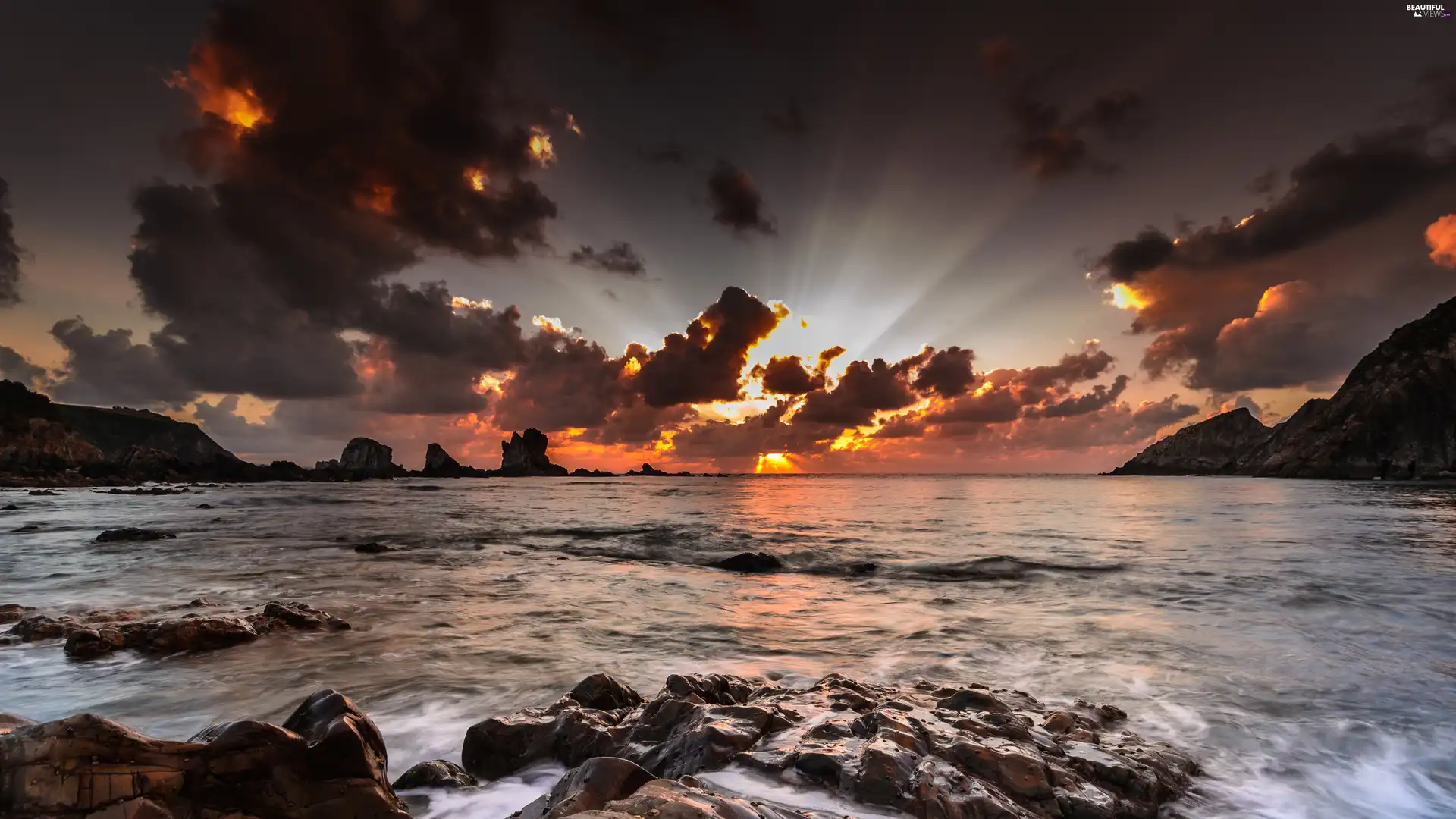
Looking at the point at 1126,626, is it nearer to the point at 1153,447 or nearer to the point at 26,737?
the point at 26,737

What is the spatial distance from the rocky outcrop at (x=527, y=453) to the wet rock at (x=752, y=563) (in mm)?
179036

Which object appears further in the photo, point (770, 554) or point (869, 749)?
point (770, 554)

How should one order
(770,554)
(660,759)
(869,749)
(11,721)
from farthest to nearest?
(770,554)
(660,759)
(869,749)
(11,721)

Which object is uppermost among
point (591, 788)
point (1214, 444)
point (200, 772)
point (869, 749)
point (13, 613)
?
point (1214, 444)

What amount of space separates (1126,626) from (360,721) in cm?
1075

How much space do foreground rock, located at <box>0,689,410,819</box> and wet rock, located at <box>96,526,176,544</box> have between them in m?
24.9

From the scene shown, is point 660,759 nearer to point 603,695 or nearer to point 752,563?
point 603,695

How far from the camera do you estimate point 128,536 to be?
70.3ft

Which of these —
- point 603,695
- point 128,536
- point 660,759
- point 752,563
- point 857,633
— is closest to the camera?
point 660,759

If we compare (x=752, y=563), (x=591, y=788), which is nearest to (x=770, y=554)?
(x=752, y=563)

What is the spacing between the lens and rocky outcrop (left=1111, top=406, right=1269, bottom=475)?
6206 inches

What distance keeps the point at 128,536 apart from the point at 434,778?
26.0 meters

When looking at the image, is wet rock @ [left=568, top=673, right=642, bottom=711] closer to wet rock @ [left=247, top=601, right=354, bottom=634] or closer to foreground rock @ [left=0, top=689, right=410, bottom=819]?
foreground rock @ [left=0, top=689, right=410, bottom=819]

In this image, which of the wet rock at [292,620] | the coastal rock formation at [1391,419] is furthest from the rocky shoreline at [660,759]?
the coastal rock formation at [1391,419]
